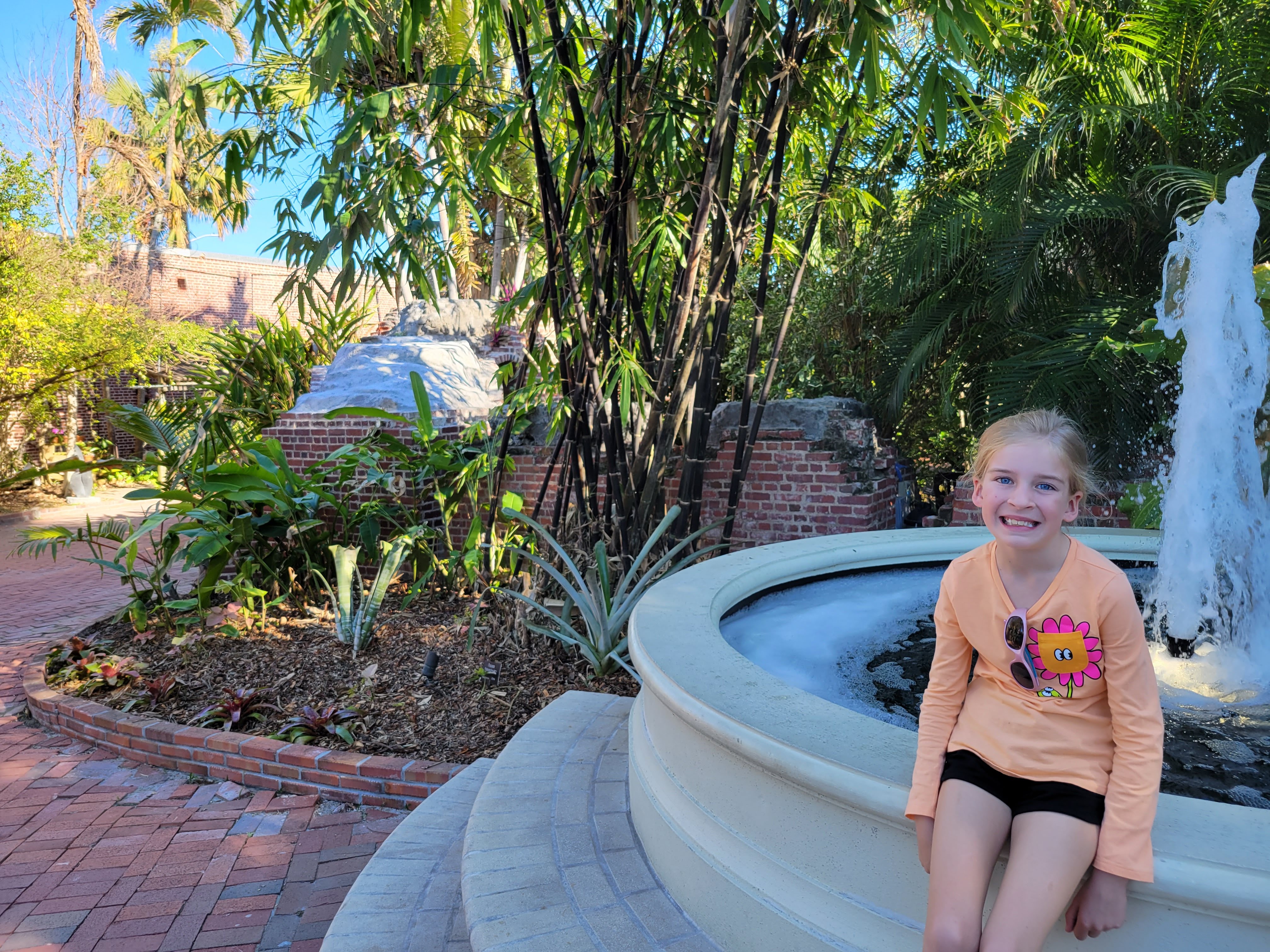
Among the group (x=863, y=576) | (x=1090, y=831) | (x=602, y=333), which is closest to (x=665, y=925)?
(x=1090, y=831)

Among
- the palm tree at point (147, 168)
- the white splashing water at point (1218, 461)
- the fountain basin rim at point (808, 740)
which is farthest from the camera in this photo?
the palm tree at point (147, 168)

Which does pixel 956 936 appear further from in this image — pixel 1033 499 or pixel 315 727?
pixel 315 727

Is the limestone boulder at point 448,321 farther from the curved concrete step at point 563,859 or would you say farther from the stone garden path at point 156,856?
the curved concrete step at point 563,859

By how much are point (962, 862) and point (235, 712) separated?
10.6 feet

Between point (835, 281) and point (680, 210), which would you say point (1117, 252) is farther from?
point (680, 210)

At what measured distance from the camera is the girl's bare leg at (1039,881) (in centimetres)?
111

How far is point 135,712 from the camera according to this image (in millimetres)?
3818

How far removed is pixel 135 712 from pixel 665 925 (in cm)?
312

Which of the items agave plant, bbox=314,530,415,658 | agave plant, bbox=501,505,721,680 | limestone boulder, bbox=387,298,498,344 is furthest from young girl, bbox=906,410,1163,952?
limestone boulder, bbox=387,298,498,344

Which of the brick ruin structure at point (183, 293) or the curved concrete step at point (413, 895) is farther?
the brick ruin structure at point (183, 293)

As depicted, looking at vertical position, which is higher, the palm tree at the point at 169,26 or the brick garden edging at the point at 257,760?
the palm tree at the point at 169,26

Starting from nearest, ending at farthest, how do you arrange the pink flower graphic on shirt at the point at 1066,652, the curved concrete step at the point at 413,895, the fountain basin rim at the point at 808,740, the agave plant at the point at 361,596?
the fountain basin rim at the point at 808,740 → the pink flower graphic on shirt at the point at 1066,652 → the curved concrete step at the point at 413,895 → the agave plant at the point at 361,596

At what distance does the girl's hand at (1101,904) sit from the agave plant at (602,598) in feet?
8.07

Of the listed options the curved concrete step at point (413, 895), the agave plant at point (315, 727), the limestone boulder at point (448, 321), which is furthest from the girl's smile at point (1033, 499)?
the limestone boulder at point (448, 321)
